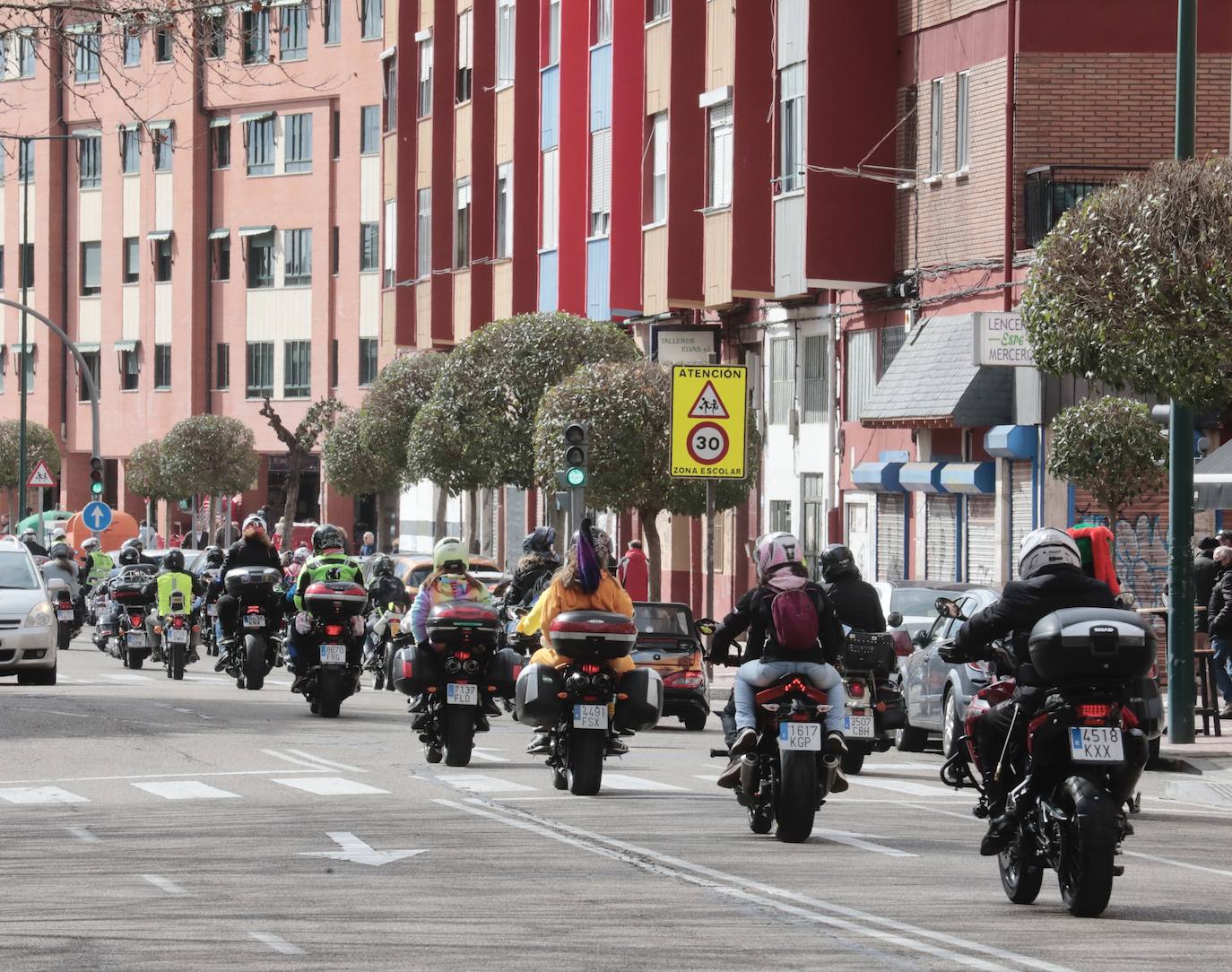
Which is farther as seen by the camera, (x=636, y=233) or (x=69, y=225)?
(x=69, y=225)

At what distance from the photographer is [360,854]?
44.2 ft

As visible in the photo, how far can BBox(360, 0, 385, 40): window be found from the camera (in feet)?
258

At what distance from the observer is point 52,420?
90062 mm

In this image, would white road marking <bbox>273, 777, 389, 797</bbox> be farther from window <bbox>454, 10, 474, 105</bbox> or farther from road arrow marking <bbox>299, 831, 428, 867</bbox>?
window <bbox>454, 10, 474, 105</bbox>

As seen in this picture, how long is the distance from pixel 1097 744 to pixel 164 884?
4.26 m

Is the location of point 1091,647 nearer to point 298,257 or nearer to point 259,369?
point 298,257

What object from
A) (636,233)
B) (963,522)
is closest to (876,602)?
(963,522)

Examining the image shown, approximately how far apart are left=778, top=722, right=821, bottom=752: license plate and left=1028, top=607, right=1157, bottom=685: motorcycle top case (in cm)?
286

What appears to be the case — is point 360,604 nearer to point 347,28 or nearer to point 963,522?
point 963,522

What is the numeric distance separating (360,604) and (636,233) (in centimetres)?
1978

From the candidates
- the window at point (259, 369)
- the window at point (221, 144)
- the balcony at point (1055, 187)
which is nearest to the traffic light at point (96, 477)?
the balcony at point (1055, 187)

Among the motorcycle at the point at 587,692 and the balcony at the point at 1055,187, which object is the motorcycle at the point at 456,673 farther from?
the balcony at the point at 1055,187

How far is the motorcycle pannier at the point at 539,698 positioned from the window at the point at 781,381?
23.6 metres

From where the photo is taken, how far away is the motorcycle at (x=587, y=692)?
16781 millimetres
